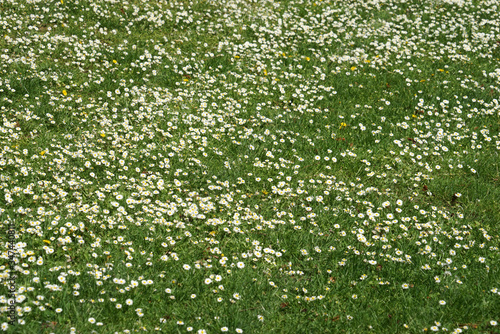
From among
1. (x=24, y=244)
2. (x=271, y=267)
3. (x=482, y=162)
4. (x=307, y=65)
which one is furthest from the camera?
(x=307, y=65)

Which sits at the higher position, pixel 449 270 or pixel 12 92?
pixel 12 92

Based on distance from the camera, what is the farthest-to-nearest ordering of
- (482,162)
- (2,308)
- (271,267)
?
1. (482,162)
2. (271,267)
3. (2,308)

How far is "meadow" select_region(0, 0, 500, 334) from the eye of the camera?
161 inches

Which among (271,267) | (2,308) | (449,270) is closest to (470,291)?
(449,270)

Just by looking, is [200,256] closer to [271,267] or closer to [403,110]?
[271,267]

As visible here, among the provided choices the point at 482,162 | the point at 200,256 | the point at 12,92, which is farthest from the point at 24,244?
the point at 482,162

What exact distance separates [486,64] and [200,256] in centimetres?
725

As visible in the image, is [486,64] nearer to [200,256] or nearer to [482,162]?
[482,162]

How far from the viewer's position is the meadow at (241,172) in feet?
13.4

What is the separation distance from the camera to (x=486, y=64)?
9.14m

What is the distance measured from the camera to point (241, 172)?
5945 mm

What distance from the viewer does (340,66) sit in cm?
878

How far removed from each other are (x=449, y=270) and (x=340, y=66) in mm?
5019

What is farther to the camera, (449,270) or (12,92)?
(12,92)
